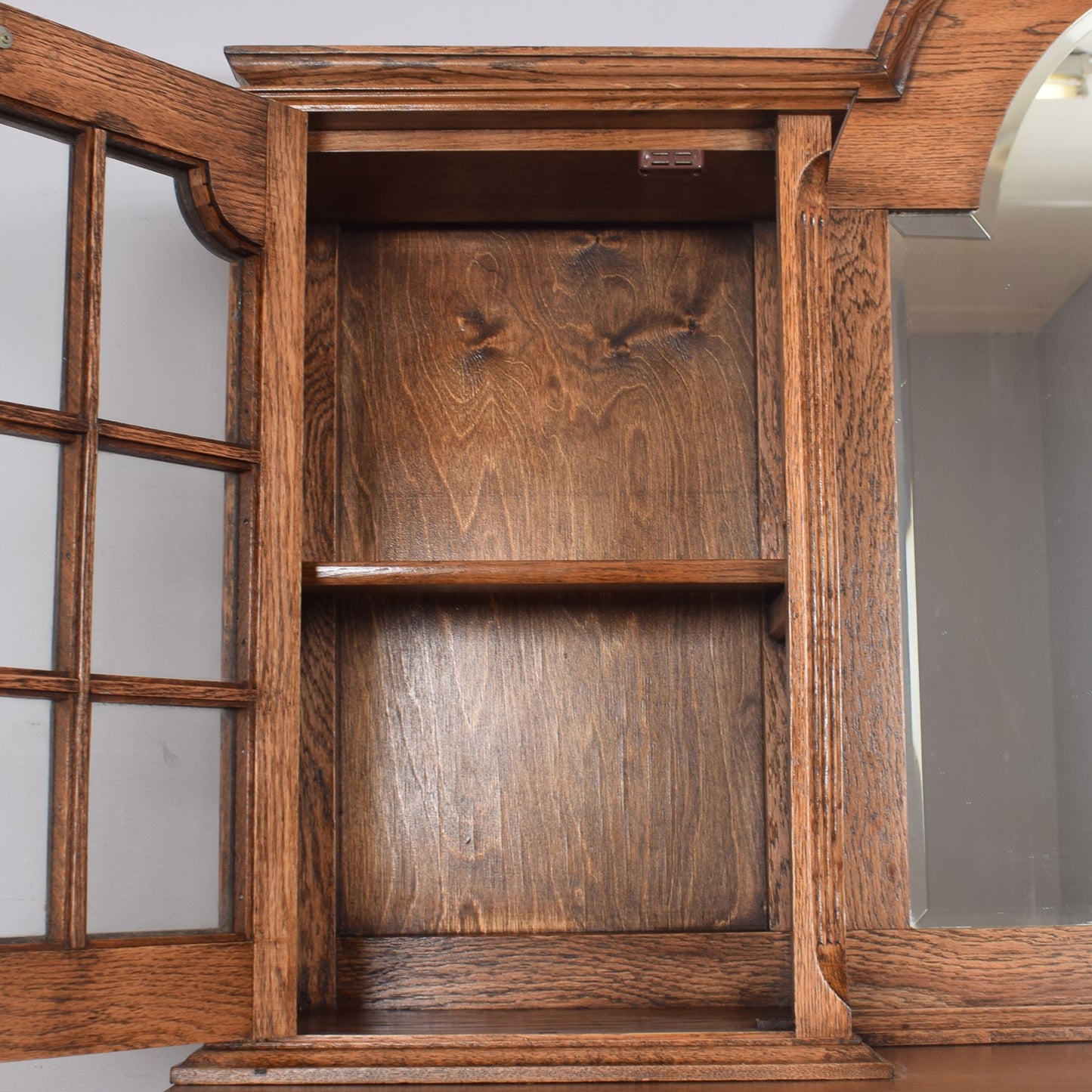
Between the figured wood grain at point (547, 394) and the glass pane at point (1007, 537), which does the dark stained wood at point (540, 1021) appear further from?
→ the figured wood grain at point (547, 394)

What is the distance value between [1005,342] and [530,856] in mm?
771

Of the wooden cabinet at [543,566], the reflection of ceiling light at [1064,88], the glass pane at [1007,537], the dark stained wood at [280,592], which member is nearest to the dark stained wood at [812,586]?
the wooden cabinet at [543,566]

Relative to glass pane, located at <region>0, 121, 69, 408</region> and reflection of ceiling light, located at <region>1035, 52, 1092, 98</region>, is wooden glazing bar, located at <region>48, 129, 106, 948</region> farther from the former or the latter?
reflection of ceiling light, located at <region>1035, 52, 1092, 98</region>

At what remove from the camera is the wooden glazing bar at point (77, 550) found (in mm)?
947

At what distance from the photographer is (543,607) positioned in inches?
52.7

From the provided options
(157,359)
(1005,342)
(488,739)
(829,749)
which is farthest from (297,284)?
(1005,342)

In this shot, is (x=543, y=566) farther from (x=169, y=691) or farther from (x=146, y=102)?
Answer: (x=146, y=102)

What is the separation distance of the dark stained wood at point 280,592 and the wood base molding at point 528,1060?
35 mm

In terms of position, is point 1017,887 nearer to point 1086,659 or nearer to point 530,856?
point 1086,659

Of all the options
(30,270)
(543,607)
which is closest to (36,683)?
(30,270)

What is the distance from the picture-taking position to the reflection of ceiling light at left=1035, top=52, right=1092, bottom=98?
50.7 inches

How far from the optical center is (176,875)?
1015 mm

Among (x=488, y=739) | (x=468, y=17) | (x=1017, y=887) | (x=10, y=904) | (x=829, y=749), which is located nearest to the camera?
(x=10, y=904)

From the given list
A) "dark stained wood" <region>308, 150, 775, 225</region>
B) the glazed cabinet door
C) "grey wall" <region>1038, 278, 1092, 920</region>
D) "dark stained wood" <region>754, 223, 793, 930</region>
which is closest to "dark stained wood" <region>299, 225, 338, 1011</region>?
"dark stained wood" <region>308, 150, 775, 225</region>
